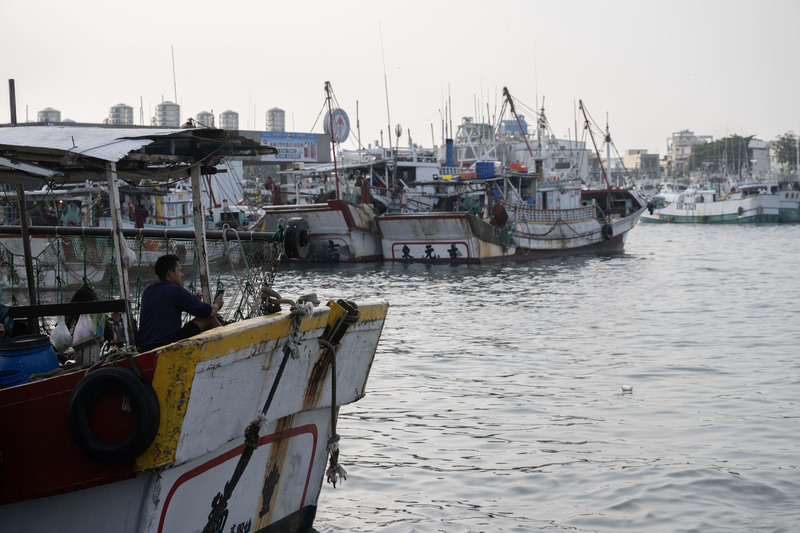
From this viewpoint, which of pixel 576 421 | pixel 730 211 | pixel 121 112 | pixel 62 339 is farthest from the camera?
pixel 730 211

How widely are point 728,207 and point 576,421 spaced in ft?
209

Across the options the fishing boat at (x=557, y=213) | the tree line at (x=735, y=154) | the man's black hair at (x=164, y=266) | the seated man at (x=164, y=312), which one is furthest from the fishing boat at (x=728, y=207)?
the seated man at (x=164, y=312)

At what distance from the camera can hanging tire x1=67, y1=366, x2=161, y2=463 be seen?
427 centimetres

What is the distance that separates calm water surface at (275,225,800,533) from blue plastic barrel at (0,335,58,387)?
8.37ft

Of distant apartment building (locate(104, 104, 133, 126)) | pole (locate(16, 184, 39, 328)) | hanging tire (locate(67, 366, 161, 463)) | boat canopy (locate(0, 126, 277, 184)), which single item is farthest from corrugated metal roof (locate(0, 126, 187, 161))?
distant apartment building (locate(104, 104, 133, 126))

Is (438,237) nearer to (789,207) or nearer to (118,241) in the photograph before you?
(118,241)

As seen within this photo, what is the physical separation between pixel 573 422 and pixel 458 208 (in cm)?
2360

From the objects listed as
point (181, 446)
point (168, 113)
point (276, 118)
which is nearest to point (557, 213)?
point (181, 446)

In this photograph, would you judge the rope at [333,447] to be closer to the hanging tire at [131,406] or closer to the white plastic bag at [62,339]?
the hanging tire at [131,406]

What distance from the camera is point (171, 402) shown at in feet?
14.2

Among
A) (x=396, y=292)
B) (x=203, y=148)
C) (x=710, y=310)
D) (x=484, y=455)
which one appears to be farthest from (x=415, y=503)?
(x=396, y=292)

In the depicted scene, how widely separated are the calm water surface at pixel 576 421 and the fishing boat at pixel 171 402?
1341 millimetres

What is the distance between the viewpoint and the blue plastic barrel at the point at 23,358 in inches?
207

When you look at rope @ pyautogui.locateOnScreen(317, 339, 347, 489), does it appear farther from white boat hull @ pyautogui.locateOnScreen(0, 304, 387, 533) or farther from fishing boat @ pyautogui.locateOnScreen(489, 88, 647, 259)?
fishing boat @ pyautogui.locateOnScreen(489, 88, 647, 259)
